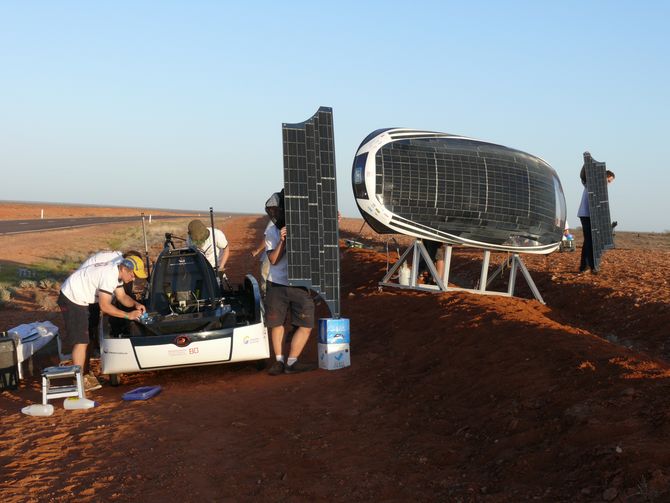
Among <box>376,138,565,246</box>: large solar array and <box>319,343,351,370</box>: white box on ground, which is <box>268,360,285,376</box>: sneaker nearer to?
<box>319,343,351,370</box>: white box on ground

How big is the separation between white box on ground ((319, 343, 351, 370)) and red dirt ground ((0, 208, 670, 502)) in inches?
6.8

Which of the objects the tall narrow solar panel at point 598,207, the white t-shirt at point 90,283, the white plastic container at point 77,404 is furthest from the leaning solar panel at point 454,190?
the white plastic container at point 77,404

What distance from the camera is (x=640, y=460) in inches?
212

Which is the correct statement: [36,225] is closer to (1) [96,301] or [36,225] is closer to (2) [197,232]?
(2) [197,232]

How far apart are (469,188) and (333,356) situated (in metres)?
5.10

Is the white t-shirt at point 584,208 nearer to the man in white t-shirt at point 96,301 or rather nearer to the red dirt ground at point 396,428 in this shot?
the red dirt ground at point 396,428

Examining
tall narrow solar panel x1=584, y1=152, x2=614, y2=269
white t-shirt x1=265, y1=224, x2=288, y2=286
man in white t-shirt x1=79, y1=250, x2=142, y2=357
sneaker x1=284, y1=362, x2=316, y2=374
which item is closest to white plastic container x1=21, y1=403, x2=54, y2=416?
man in white t-shirt x1=79, y1=250, x2=142, y2=357

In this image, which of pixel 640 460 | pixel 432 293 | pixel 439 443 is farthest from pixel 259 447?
pixel 432 293

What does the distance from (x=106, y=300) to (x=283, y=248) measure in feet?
7.67

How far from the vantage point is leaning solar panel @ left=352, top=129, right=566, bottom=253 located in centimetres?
1349

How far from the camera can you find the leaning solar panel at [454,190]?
44.3ft

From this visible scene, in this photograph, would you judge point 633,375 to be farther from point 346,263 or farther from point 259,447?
point 346,263

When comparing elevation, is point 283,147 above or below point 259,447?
above

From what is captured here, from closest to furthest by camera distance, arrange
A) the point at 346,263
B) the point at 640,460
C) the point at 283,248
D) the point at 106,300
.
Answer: the point at 640,460
the point at 106,300
the point at 283,248
the point at 346,263
